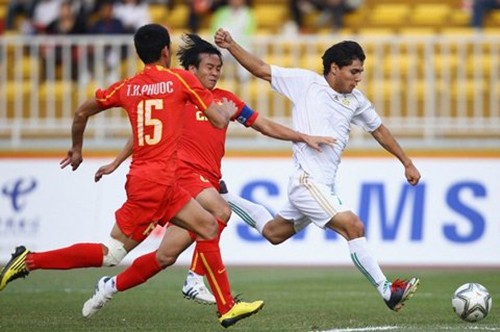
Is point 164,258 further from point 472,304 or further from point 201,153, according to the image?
point 472,304

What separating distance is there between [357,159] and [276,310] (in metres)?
6.15

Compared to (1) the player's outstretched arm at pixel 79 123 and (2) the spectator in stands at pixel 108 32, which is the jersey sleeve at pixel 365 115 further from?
(2) the spectator in stands at pixel 108 32

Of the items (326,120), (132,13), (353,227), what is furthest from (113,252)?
(132,13)

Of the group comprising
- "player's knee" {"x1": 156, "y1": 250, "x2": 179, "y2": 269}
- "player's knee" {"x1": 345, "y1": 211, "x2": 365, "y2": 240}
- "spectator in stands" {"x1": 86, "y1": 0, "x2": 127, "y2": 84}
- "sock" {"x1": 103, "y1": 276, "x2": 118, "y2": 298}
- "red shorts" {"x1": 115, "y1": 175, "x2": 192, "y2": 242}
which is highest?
"spectator in stands" {"x1": 86, "y1": 0, "x2": 127, "y2": 84}

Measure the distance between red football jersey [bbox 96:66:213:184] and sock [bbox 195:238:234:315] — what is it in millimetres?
618

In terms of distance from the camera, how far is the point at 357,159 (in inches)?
716

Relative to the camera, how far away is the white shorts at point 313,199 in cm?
1158

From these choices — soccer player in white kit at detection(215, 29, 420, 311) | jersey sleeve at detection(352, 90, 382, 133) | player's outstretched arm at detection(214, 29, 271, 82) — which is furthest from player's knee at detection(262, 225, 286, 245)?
player's outstretched arm at detection(214, 29, 271, 82)

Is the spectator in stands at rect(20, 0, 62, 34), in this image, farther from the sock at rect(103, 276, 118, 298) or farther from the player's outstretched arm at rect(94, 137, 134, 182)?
the sock at rect(103, 276, 118, 298)

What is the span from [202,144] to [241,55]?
1038 mm

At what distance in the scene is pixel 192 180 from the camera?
12.1m

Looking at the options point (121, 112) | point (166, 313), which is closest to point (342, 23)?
point (121, 112)

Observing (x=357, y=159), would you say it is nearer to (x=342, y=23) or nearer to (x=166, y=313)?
(x=342, y=23)

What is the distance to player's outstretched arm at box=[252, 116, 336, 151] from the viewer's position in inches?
443
